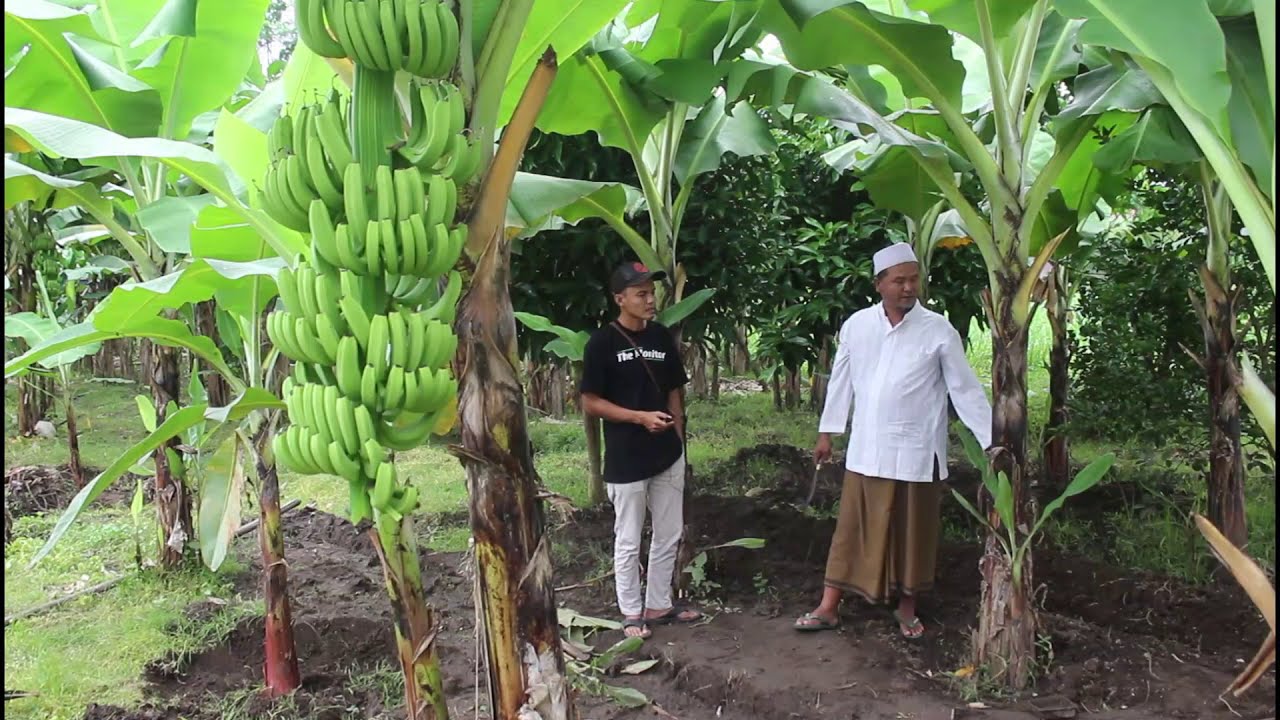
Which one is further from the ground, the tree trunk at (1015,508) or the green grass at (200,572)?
the tree trunk at (1015,508)

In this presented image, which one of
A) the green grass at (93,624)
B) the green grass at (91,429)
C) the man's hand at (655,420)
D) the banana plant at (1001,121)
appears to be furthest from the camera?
the green grass at (91,429)

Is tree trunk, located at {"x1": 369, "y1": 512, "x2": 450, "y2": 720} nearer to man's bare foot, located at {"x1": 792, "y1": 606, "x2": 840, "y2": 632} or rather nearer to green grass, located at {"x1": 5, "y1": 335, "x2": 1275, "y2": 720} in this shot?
green grass, located at {"x1": 5, "y1": 335, "x2": 1275, "y2": 720}

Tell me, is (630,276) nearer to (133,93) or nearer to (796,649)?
(796,649)

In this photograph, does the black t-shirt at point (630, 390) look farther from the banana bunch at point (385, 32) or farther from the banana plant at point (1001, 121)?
the banana bunch at point (385, 32)

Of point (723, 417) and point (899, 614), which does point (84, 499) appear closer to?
point (899, 614)

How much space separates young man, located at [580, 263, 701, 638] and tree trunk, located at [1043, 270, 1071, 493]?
2.90 metres

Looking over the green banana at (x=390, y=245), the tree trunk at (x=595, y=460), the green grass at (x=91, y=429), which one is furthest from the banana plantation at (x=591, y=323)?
the green grass at (x=91, y=429)

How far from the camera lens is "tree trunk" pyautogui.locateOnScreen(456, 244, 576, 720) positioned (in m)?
1.82

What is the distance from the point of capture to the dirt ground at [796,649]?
3041 millimetres

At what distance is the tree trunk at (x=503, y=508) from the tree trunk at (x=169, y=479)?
257 cm

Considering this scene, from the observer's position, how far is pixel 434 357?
64.6 inches

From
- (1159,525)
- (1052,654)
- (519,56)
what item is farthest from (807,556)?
(519,56)

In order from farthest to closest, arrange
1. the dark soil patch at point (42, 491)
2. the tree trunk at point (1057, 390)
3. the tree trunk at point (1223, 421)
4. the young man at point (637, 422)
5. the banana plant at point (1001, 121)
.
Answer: the dark soil patch at point (42, 491) < the tree trunk at point (1057, 390) < the tree trunk at point (1223, 421) < the young man at point (637, 422) < the banana plant at point (1001, 121)

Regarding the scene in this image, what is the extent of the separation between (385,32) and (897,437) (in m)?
2.62
